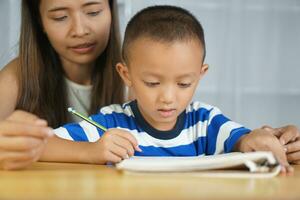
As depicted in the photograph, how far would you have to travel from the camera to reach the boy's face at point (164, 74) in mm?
1210

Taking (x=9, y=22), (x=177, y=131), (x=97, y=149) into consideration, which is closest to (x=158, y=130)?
(x=177, y=131)

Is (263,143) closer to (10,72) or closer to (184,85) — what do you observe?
(184,85)

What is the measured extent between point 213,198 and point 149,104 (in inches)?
24.8

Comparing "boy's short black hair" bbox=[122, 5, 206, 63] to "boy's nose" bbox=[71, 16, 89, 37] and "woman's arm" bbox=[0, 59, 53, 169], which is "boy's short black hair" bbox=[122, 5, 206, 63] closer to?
"boy's nose" bbox=[71, 16, 89, 37]

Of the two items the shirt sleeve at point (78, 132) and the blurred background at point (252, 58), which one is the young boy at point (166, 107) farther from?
the blurred background at point (252, 58)

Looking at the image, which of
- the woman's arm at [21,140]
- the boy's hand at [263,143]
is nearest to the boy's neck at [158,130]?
the boy's hand at [263,143]

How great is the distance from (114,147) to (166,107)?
0.21 metres

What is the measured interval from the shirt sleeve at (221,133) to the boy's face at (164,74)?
12 centimetres

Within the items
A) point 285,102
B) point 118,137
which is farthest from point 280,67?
point 118,137

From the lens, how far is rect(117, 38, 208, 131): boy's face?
1.21 metres

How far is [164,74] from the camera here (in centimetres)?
121

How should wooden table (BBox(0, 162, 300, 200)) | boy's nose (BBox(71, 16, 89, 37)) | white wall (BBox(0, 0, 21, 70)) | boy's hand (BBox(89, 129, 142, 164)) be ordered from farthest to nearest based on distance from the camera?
white wall (BBox(0, 0, 21, 70)) → boy's nose (BBox(71, 16, 89, 37)) → boy's hand (BBox(89, 129, 142, 164)) → wooden table (BBox(0, 162, 300, 200))

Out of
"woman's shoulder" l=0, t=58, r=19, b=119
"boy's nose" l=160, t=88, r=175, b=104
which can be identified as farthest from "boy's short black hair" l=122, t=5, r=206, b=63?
"woman's shoulder" l=0, t=58, r=19, b=119

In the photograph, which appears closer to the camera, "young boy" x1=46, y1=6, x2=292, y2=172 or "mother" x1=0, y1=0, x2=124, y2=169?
"young boy" x1=46, y1=6, x2=292, y2=172
